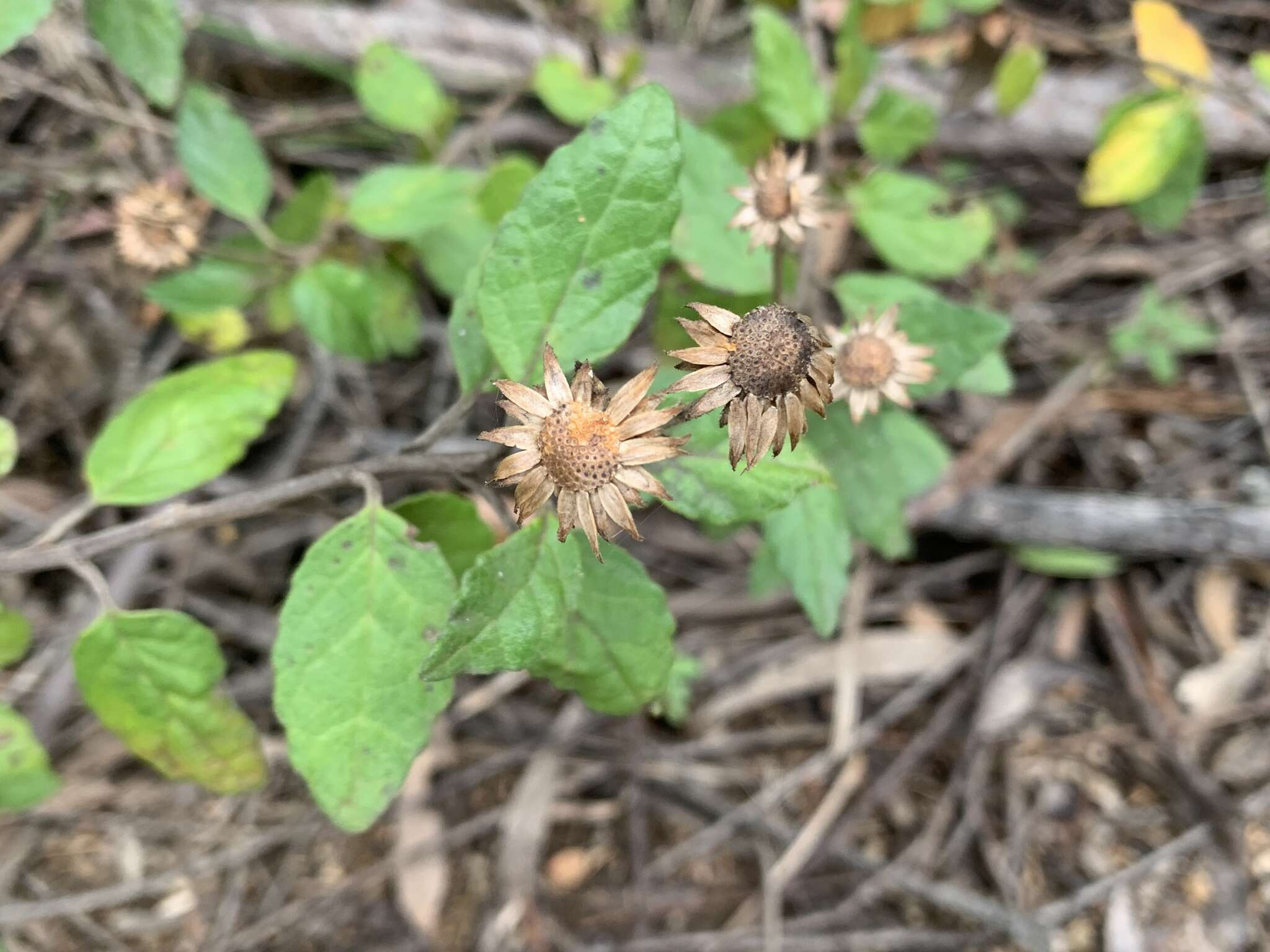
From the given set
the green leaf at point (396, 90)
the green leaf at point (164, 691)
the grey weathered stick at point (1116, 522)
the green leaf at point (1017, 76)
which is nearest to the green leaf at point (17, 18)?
the green leaf at point (396, 90)

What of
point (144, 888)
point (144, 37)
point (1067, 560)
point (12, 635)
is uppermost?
point (144, 37)

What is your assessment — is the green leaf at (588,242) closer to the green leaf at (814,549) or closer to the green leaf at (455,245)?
the green leaf at (814,549)

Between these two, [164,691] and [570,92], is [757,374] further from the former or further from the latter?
[570,92]

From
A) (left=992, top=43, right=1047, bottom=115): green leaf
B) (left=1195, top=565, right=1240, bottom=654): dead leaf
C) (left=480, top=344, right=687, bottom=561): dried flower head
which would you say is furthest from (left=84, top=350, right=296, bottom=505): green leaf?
(left=1195, top=565, right=1240, bottom=654): dead leaf

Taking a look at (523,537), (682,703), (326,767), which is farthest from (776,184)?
(682,703)

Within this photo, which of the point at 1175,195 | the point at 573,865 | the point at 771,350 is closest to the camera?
the point at 771,350

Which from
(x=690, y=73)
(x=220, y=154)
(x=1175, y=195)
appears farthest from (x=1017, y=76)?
(x=220, y=154)

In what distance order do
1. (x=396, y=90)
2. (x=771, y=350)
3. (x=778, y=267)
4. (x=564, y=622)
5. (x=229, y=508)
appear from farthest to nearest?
(x=396, y=90) < (x=778, y=267) < (x=229, y=508) < (x=564, y=622) < (x=771, y=350)

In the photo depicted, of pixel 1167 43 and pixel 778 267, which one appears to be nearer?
pixel 778 267
